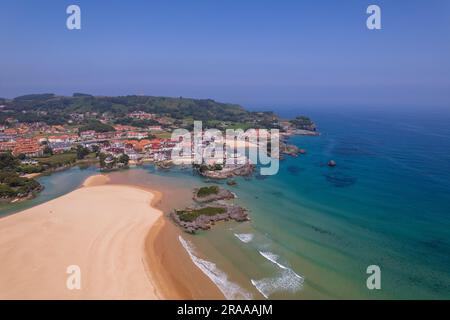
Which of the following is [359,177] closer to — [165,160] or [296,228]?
[296,228]

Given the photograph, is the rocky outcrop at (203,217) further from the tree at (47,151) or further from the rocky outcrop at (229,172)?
the tree at (47,151)

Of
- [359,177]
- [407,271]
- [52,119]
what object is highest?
[52,119]

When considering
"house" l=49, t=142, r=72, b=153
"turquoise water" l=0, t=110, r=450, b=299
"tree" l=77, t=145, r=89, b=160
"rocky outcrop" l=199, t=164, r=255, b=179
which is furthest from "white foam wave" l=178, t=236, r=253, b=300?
"house" l=49, t=142, r=72, b=153

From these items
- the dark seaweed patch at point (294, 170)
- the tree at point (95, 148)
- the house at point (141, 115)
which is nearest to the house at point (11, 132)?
the tree at point (95, 148)

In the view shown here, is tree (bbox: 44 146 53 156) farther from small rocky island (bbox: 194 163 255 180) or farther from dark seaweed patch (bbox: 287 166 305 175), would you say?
dark seaweed patch (bbox: 287 166 305 175)

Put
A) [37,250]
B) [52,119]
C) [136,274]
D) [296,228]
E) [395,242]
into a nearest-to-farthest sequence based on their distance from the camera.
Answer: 1. [136,274]
2. [37,250]
3. [395,242]
4. [296,228]
5. [52,119]
